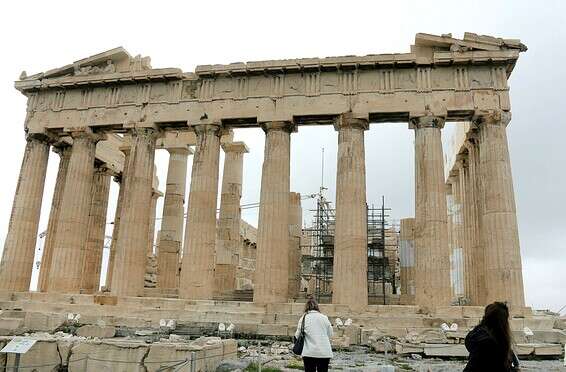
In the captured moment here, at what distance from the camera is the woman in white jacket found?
695 cm

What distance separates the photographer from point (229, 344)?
11.7 m

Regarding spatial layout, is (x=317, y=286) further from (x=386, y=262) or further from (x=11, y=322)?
(x=11, y=322)

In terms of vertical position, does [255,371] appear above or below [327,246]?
below

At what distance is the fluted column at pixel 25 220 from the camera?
23.5 m

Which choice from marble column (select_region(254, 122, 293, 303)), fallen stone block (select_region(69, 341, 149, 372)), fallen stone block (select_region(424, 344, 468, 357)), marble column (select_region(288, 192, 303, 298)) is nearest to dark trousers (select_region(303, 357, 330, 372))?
fallen stone block (select_region(69, 341, 149, 372))

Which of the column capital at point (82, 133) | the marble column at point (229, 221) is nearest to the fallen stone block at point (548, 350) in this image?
the marble column at point (229, 221)

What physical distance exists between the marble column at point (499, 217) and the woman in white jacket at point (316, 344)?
13.9m

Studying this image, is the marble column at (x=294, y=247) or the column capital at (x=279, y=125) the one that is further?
the marble column at (x=294, y=247)

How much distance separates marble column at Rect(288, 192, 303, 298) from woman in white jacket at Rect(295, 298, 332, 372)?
17232mm

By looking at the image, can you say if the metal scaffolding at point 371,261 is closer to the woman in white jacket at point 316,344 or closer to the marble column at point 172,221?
the marble column at point 172,221

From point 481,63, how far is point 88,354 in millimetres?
18551

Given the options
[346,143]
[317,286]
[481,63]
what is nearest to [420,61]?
[481,63]

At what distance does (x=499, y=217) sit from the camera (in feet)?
63.6

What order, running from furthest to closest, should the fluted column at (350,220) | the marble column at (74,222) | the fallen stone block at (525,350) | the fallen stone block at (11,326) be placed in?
1. the marble column at (74,222)
2. the fluted column at (350,220)
3. the fallen stone block at (11,326)
4. the fallen stone block at (525,350)
